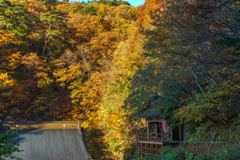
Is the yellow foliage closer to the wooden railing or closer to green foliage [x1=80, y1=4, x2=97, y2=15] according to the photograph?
the wooden railing

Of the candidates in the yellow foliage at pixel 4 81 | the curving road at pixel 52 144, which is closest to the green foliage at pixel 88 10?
the yellow foliage at pixel 4 81

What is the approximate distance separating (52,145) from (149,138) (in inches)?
294

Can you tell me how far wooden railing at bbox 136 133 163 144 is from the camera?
19.1 metres

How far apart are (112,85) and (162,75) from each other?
32.5 ft

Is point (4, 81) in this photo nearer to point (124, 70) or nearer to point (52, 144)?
point (52, 144)

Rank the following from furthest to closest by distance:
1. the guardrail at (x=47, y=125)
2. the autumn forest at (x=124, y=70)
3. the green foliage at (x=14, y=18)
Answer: the green foliage at (x=14, y=18)
the guardrail at (x=47, y=125)
the autumn forest at (x=124, y=70)

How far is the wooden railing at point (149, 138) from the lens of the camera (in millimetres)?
19116

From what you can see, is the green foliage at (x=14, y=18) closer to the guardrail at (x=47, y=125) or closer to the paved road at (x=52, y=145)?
the guardrail at (x=47, y=125)

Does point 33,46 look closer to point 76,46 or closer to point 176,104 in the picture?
point 76,46

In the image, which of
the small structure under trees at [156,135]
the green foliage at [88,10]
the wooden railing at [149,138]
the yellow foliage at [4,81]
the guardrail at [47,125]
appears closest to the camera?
the small structure under trees at [156,135]

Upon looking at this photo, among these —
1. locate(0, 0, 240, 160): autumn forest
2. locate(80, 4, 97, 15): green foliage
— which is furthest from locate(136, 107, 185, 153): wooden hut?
locate(80, 4, 97, 15): green foliage

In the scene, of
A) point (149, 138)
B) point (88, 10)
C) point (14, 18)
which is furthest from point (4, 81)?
point (88, 10)

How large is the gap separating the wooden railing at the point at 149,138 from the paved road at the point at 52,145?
376 centimetres

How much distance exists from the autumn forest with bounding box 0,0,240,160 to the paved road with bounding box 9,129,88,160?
127cm
